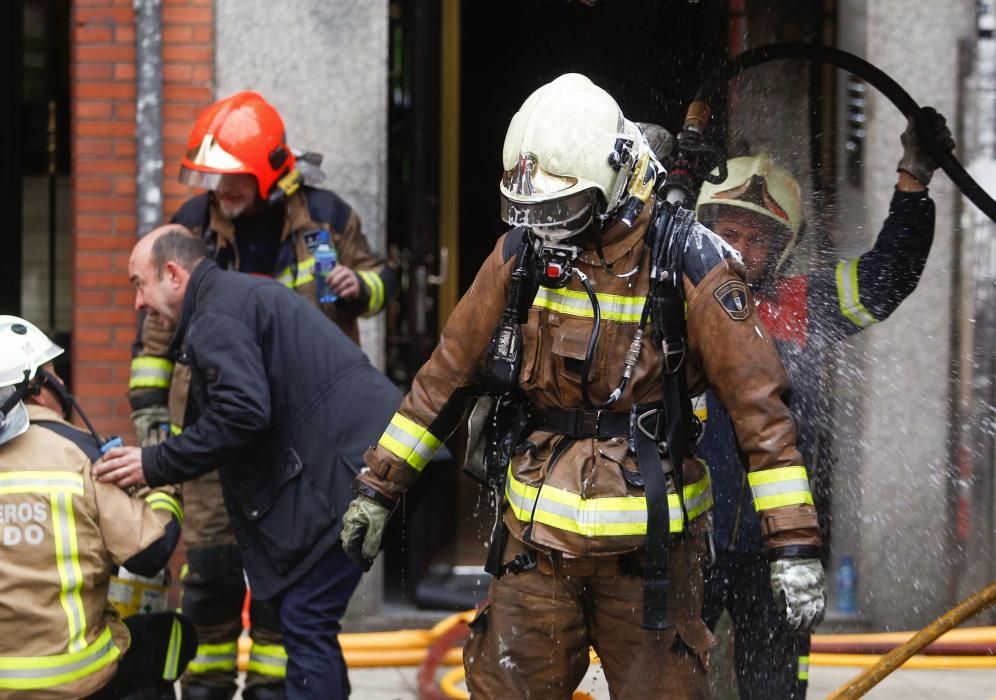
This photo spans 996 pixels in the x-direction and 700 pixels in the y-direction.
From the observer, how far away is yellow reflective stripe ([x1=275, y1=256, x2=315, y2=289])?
5.40 meters

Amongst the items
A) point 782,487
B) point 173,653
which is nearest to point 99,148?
point 173,653

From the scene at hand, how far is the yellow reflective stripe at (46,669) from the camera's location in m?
3.96

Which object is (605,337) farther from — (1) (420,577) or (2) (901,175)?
(1) (420,577)

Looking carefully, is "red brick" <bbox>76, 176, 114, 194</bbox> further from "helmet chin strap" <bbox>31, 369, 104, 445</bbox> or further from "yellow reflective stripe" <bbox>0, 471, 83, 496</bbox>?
"yellow reflective stripe" <bbox>0, 471, 83, 496</bbox>

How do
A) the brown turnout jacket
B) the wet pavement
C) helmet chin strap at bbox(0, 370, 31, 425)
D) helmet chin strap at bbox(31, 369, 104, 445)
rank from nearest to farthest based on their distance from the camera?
the brown turnout jacket → helmet chin strap at bbox(0, 370, 31, 425) → helmet chin strap at bbox(31, 369, 104, 445) → the wet pavement

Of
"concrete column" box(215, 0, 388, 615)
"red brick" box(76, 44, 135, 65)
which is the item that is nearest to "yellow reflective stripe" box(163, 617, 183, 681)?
"concrete column" box(215, 0, 388, 615)

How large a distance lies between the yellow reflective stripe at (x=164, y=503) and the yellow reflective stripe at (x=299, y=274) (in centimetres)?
116

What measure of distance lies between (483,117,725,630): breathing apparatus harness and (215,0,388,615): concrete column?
254cm

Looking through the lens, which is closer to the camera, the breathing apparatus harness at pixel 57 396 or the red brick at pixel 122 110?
the breathing apparatus harness at pixel 57 396

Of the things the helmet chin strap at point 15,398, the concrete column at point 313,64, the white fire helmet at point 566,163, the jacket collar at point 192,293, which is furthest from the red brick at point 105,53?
the white fire helmet at point 566,163

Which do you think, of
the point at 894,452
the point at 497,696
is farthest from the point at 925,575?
the point at 497,696

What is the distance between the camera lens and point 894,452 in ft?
20.7

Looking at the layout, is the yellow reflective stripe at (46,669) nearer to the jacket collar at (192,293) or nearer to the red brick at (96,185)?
the jacket collar at (192,293)

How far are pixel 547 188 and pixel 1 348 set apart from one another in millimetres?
1482
